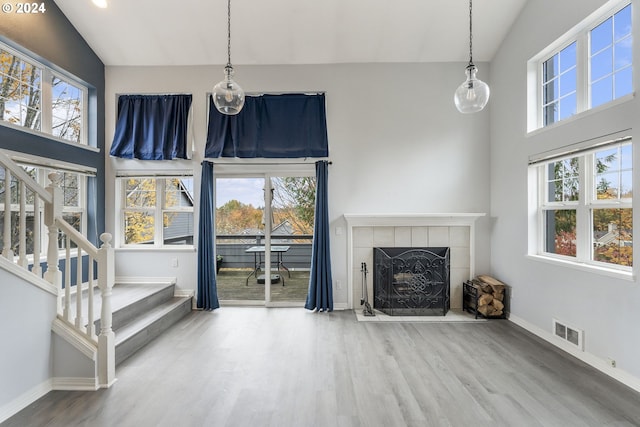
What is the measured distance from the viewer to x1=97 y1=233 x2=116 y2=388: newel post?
99.0 inches

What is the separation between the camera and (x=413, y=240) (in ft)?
14.8

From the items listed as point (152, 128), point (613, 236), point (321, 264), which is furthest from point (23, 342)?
point (613, 236)

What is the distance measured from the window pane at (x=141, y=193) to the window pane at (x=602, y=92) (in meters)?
5.63

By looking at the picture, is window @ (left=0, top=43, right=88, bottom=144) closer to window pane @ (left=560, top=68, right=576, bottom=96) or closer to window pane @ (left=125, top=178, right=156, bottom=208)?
window pane @ (left=125, top=178, right=156, bottom=208)

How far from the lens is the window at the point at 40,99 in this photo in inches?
135

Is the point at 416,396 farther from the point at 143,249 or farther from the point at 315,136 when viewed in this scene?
the point at 143,249

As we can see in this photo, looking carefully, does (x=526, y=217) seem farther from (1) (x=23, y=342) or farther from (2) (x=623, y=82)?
(1) (x=23, y=342)

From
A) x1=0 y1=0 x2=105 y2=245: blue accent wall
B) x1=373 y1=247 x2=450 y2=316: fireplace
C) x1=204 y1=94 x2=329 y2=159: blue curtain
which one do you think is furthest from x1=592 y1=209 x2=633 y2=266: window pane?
x1=0 y1=0 x2=105 y2=245: blue accent wall

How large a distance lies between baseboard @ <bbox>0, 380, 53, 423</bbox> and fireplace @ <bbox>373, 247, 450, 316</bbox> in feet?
11.9

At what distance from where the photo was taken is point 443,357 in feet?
9.95

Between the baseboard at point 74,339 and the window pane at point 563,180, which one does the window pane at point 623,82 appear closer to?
the window pane at point 563,180

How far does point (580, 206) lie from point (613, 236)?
1.39 ft

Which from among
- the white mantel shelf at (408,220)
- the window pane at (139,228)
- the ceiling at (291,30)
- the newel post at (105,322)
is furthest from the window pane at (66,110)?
the white mantel shelf at (408,220)

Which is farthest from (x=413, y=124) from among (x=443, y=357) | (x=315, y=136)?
(x=443, y=357)
